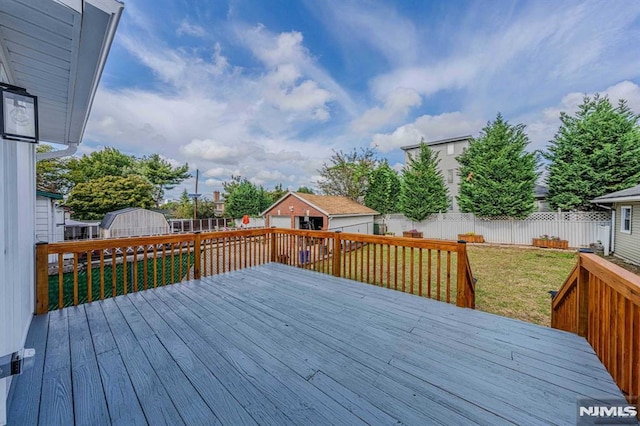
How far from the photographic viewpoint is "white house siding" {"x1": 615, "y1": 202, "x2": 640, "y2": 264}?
24.4ft

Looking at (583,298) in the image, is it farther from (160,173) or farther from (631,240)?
(160,173)

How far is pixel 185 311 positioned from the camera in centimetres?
279

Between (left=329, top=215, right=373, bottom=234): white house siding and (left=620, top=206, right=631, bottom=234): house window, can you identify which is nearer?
(left=620, top=206, right=631, bottom=234): house window

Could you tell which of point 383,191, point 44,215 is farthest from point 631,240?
point 44,215

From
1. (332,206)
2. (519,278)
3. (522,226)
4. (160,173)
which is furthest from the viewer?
(160,173)

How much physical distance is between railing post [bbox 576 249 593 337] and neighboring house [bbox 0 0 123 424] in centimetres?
390

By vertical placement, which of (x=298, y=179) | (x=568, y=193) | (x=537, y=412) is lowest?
(x=537, y=412)

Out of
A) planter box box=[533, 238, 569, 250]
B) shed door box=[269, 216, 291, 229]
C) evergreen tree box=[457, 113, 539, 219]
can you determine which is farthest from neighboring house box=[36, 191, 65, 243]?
planter box box=[533, 238, 569, 250]

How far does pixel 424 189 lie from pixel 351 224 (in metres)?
4.58

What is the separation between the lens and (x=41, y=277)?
2695mm

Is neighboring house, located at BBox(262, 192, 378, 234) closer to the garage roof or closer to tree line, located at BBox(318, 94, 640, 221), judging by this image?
the garage roof

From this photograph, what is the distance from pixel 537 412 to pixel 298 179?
93.6 ft

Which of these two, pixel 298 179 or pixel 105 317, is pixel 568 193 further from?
pixel 298 179

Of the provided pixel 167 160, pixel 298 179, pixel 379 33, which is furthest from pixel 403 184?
pixel 167 160
